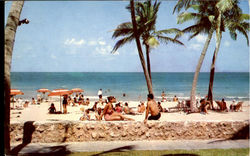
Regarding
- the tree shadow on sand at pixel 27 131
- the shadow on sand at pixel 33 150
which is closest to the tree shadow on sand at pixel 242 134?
the shadow on sand at pixel 33 150

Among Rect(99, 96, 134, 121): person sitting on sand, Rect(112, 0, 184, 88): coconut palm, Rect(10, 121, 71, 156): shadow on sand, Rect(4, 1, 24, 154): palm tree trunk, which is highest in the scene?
Rect(112, 0, 184, 88): coconut palm

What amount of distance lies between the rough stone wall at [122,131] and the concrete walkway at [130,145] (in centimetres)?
17

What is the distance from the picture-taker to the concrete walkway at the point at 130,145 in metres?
5.20

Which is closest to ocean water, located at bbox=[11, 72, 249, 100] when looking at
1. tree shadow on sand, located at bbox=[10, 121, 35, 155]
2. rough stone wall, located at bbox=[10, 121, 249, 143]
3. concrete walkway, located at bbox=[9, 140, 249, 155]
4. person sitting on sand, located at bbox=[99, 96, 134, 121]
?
person sitting on sand, located at bbox=[99, 96, 134, 121]

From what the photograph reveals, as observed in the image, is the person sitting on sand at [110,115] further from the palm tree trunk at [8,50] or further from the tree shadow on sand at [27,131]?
the palm tree trunk at [8,50]

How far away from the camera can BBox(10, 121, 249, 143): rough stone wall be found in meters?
5.76

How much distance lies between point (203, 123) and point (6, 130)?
16.2 ft

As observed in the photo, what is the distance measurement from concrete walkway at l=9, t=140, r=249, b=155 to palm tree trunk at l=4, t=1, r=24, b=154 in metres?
1.49

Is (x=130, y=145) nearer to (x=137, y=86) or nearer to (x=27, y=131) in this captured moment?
(x=27, y=131)

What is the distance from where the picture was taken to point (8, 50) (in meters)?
3.94

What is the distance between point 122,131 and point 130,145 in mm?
517

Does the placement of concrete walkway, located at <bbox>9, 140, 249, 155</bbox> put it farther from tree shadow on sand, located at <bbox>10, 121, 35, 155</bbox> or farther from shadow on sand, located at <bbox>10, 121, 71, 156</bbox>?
tree shadow on sand, located at <bbox>10, 121, 35, 155</bbox>

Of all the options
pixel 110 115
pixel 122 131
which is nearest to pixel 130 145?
pixel 122 131

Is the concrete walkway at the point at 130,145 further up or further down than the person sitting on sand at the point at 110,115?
further down
